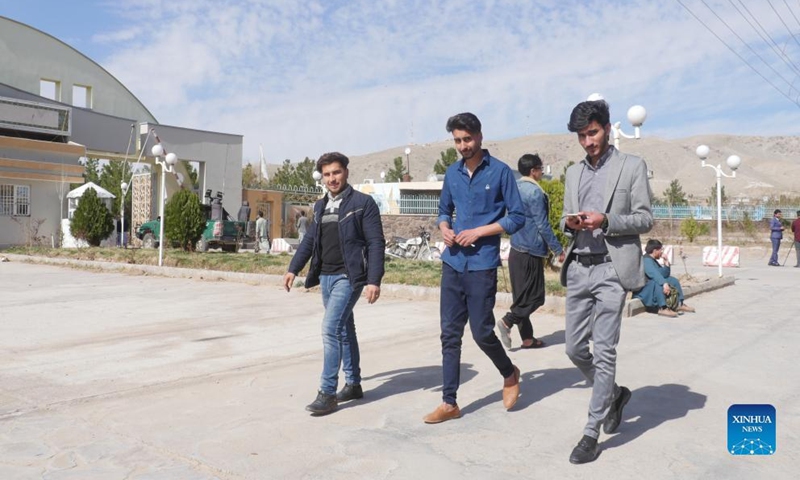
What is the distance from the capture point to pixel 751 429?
300cm

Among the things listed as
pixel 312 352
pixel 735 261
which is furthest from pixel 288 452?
pixel 735 261

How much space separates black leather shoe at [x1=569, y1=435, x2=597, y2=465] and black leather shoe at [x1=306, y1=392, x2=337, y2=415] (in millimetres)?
1576

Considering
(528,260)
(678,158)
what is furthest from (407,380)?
(678,158)

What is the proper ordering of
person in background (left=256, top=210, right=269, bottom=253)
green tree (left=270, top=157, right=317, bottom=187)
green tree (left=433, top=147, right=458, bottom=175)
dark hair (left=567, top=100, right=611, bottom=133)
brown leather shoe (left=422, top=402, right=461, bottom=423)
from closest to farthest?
dark hair (left=567, top=100, right=611, bottom=133) → brown leather shoe (left=422, top=402, right=461, bottom=423) → person in background (left=256, top=210, right=269, bottom=253) → green tree (left=433, top=147, right=458, bottom=175) → green tree (left=270, top=157, right=317, bottom=187)

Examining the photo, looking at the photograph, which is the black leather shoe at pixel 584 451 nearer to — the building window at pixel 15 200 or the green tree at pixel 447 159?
the building window at pixel 15 200

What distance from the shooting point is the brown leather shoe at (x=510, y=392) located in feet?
14.6

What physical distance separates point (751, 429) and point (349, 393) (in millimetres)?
2571

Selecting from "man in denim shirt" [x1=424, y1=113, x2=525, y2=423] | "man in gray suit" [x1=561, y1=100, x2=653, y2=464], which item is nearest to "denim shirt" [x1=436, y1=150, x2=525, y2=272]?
"man in denim shirt" [x1=424, y1=113, x2=525, y2=423]

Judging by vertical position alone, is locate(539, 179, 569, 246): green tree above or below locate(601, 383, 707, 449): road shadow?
above

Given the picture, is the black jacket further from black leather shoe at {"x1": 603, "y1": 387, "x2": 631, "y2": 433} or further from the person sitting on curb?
the person sitting on curb

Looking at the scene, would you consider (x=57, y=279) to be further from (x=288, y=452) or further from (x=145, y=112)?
(x=145, y=112)

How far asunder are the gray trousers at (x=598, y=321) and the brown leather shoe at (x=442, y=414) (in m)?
0.85

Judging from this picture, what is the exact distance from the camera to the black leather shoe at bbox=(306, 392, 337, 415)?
4336 millimetres

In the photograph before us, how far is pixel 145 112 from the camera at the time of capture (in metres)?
41.0
